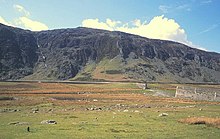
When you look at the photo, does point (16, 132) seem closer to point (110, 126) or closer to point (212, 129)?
point (110, 126)

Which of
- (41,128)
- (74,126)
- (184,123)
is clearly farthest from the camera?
(184,123)

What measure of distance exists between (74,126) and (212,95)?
6484 centimetres

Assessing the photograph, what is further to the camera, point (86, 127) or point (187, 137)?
point (86, 127)

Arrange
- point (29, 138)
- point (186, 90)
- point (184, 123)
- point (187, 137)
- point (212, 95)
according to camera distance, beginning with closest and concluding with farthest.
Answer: point (29, 138)
point (187, 137)
point (184, 123)
point (212, 95)
point (186, 90)

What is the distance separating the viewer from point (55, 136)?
3033 centimetres

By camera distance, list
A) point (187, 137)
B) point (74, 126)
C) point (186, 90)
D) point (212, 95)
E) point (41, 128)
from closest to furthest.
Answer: point (187, 137) < point (41, 128) < point (74, 126) < point (212, 95) < point (186, 90)

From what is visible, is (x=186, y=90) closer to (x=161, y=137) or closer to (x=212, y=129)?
(x=212, y=129)

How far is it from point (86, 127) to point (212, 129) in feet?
48.0

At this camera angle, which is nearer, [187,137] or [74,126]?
[187,137]

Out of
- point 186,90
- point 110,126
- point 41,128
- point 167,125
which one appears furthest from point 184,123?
point 186,90

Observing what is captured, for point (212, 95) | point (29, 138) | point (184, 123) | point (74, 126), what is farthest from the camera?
point (212, 95)

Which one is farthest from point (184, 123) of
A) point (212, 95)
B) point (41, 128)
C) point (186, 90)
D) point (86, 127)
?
point (186, 90)

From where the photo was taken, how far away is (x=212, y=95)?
9269 cm

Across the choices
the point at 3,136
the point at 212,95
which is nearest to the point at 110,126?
the point at 3,136
